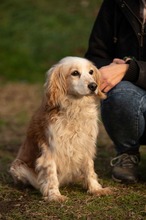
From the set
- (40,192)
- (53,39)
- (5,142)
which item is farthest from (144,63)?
(53,39)

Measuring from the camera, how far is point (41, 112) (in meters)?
4.23

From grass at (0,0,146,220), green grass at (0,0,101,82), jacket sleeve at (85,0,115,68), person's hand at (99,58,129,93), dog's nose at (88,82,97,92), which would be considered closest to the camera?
grass at (0,0,146,220)

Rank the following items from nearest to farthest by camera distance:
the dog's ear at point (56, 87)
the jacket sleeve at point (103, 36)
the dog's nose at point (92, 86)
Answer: the dog's nose at point (92, 86) → the dog's ear at point (56, 87) → the jacket sleeve at point (103, 36)

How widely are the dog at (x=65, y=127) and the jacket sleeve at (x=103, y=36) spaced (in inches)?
20.5

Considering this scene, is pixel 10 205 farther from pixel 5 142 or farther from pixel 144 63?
pixel 5 142

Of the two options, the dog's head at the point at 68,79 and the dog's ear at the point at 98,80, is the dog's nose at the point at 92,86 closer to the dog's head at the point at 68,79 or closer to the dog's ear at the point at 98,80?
the dog's head at the point at 68,79

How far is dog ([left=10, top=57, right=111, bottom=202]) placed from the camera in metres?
4.11

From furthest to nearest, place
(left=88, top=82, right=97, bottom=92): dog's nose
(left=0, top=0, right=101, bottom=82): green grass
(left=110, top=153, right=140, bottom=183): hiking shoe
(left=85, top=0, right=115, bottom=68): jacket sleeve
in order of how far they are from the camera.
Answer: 1. (left=0, top=0, right=101, bottom=82): green grass
2. (left=85, top=0, right=115, bottom=68): jacket sleeve
3. (left=110, top=153, right=140, bottom=183): hiking shoe
4. (left=88, top=82, right=97, bottom=92): dog's nose

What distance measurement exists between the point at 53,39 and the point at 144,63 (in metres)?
8.23

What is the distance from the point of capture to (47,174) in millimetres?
4152

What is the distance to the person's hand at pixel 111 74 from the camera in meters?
4.31

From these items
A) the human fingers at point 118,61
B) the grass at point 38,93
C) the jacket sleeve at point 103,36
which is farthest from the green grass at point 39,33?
the human fingers at point 118,61

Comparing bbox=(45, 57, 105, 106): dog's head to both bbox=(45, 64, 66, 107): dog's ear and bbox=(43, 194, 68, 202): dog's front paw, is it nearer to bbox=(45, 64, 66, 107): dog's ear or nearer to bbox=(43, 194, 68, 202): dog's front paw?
bbox=(45, 64, 66, 107): dog's ear

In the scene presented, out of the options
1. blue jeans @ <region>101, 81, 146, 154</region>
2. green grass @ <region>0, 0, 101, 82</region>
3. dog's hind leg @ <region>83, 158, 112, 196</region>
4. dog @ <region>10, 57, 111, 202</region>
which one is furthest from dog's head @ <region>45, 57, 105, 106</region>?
green grass @ <region>0, 0, 101, 82</region>
